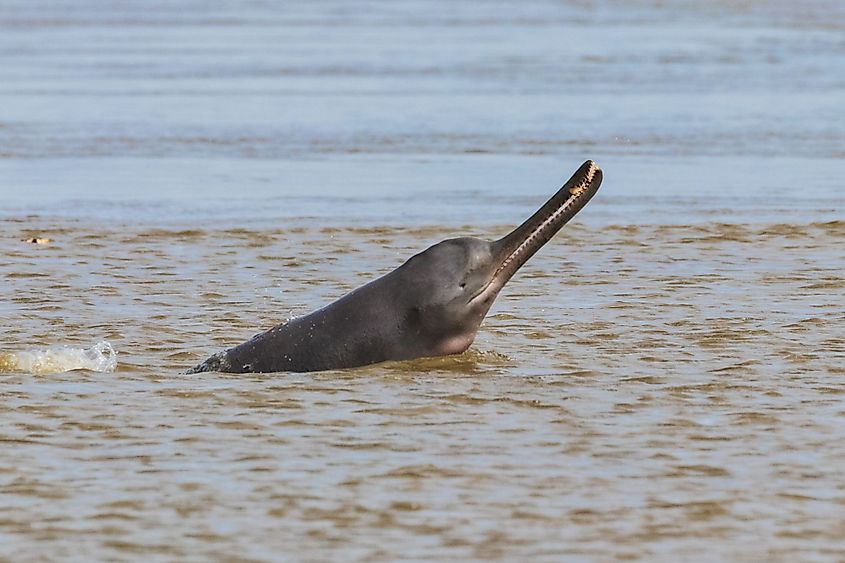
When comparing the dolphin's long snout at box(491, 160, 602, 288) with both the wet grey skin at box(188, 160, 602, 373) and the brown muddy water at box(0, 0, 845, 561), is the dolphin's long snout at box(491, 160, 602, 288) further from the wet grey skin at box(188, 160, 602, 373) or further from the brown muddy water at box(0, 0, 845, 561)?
the brown muddy water at box(0, 0, 845, 561)

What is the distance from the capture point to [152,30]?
41094 mm

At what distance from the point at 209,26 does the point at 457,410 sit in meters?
34.9

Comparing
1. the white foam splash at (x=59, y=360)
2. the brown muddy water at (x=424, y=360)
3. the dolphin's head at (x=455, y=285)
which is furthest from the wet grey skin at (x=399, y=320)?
the white foam splash at (x=59, y=360)

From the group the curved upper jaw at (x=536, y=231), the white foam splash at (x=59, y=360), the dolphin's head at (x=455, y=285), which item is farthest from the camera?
the white foam splash at (x=59, y=360)

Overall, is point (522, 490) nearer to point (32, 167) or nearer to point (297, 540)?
point (297, 540)

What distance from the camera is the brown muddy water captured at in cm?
725

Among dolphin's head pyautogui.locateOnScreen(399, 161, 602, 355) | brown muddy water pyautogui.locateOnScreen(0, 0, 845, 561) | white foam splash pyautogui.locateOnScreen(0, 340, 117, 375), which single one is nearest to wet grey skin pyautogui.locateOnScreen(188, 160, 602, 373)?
dolphin's head pyautogui.locateOnScreen(399, 161, 602, 355)

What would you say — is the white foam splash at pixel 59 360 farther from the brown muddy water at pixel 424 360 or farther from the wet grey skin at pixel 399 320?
the wet grey skin at pixel 399 320

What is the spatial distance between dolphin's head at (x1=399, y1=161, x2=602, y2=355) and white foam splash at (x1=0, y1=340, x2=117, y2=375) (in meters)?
1.69

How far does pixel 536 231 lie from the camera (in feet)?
33.6

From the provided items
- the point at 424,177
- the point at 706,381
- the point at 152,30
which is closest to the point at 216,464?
the point at 706,381

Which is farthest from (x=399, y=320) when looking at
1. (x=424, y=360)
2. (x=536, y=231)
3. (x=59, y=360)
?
(x=59, y=360)

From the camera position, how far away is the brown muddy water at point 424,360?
7.25 meters

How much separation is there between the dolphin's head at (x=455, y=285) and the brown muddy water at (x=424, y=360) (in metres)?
0.20
